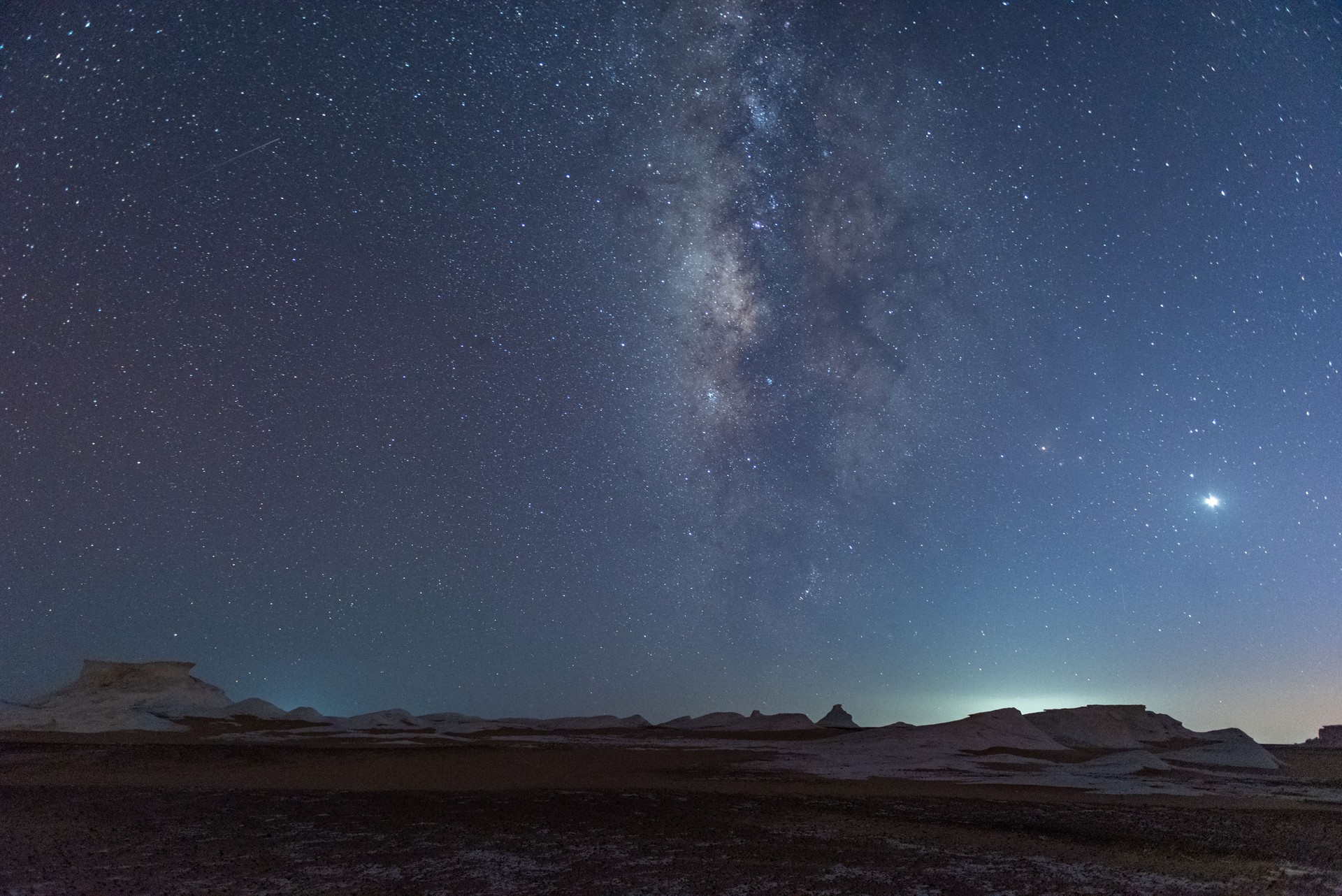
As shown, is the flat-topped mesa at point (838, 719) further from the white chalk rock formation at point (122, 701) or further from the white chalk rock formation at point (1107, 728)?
the white chalk rock formation at point (122, 701)

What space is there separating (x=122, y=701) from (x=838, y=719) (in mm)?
59885

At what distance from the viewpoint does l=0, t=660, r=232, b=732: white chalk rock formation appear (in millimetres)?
52844

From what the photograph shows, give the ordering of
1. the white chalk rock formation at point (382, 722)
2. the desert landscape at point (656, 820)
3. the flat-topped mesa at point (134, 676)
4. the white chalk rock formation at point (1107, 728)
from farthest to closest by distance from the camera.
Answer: the flat-topped mesa at point (134, 676), the white chalk rock formation at point (382, 722), the white chalk rock formation at point (1107, 728), the desert landscape at point (656, 820)

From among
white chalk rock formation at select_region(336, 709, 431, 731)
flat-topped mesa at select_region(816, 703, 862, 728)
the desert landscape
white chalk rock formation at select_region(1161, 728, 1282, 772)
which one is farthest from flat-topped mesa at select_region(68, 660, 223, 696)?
white chalk rock formation at select_region(1161, 728, 1282, 772)

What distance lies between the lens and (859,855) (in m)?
13.5

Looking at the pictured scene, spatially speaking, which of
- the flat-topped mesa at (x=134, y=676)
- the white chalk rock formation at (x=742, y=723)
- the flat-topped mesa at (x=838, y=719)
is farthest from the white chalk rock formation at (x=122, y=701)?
the flat-topped mesa at (x=838, y=719)

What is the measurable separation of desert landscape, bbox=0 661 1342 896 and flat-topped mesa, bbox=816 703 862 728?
3359 centimetres

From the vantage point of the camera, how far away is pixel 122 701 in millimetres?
62031

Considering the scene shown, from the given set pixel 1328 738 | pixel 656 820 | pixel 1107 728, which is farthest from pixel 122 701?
pixel 1328 738

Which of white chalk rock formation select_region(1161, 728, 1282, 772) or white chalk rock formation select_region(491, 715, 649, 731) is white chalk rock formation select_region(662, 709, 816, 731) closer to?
white chalk rock formation select_region(491, 715, 649, 731)

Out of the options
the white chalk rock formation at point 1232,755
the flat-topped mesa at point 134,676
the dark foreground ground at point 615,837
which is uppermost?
the flat-topped mesa at point 134,676

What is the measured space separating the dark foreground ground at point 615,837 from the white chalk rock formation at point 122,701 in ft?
106

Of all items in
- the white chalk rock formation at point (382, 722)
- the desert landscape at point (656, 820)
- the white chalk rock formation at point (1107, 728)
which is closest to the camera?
the desert landscape at point (656, 820)

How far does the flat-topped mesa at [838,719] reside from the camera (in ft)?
249
